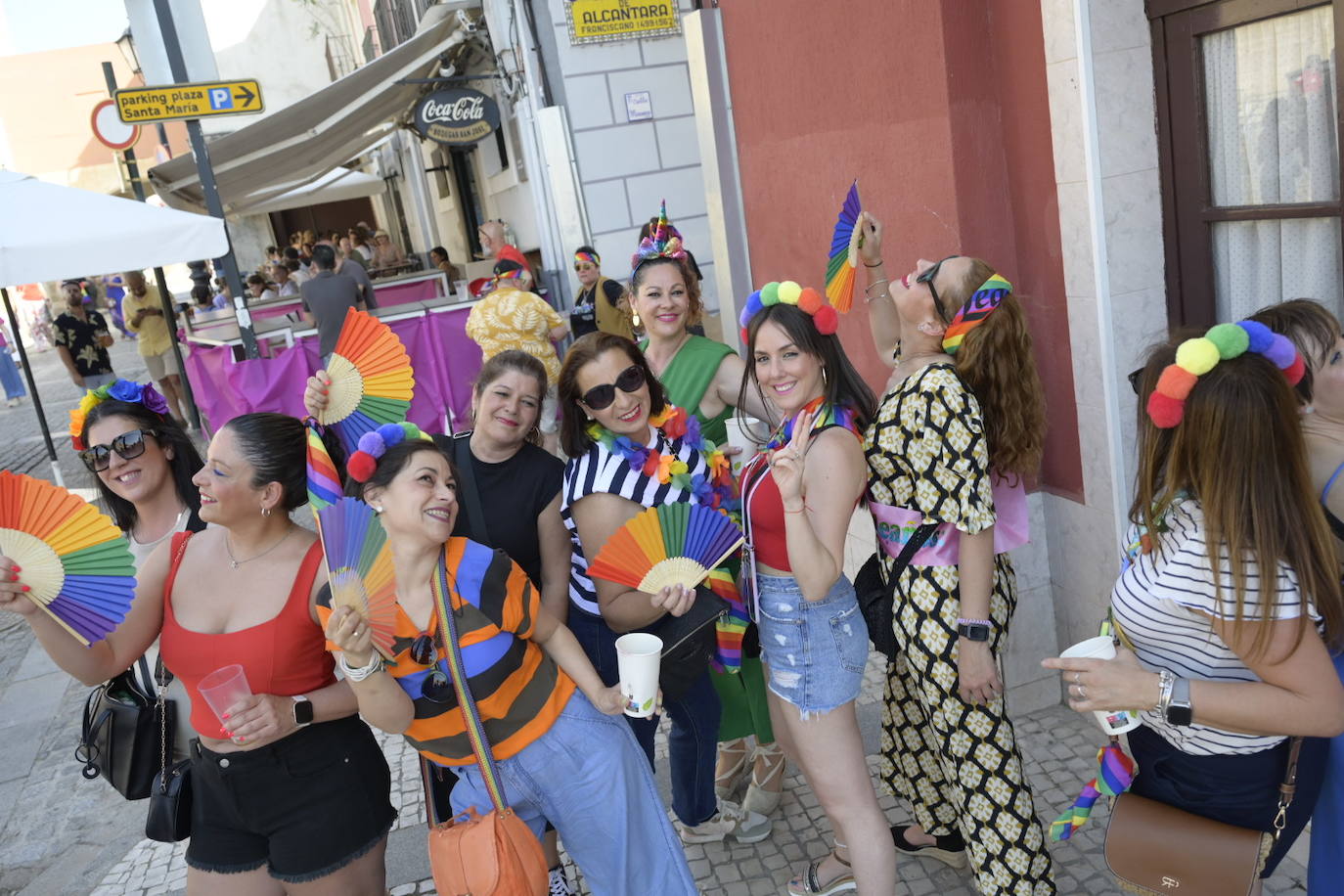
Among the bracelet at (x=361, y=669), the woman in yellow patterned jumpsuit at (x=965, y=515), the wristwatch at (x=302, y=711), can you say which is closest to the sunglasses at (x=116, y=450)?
the wristwatch at (x=302, y=711)

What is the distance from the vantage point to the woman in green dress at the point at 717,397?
128 inches

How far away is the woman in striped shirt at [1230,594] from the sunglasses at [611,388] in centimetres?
132

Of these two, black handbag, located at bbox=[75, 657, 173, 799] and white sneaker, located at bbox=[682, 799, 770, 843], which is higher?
black handbag, located at bbox=[75, 657, 173, 799]

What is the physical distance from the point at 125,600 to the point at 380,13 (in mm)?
18402

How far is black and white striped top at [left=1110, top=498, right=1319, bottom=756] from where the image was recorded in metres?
1.74

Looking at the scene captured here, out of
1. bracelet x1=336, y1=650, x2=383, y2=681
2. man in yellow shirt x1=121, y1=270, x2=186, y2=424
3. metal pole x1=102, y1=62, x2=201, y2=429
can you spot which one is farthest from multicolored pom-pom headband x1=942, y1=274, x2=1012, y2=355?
man in yellow shirt x1=121, y1=270, x2=186, y2=424

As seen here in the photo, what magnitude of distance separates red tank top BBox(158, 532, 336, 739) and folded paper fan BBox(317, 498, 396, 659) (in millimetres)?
331

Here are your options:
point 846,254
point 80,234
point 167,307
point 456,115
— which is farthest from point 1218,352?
point 167,307

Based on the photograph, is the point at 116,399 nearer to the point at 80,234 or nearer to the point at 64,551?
the point at 64,551

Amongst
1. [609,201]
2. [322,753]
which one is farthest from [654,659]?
[609,201]

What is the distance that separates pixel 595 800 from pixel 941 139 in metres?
2.65

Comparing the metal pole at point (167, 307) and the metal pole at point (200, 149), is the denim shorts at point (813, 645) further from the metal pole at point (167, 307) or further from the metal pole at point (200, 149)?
the metal pole at point (167, 307)

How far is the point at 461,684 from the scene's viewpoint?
220 cm

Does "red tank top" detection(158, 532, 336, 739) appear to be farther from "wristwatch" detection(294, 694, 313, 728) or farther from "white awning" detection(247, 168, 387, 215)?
"white awning" detection(247, 168, 387, 215)
